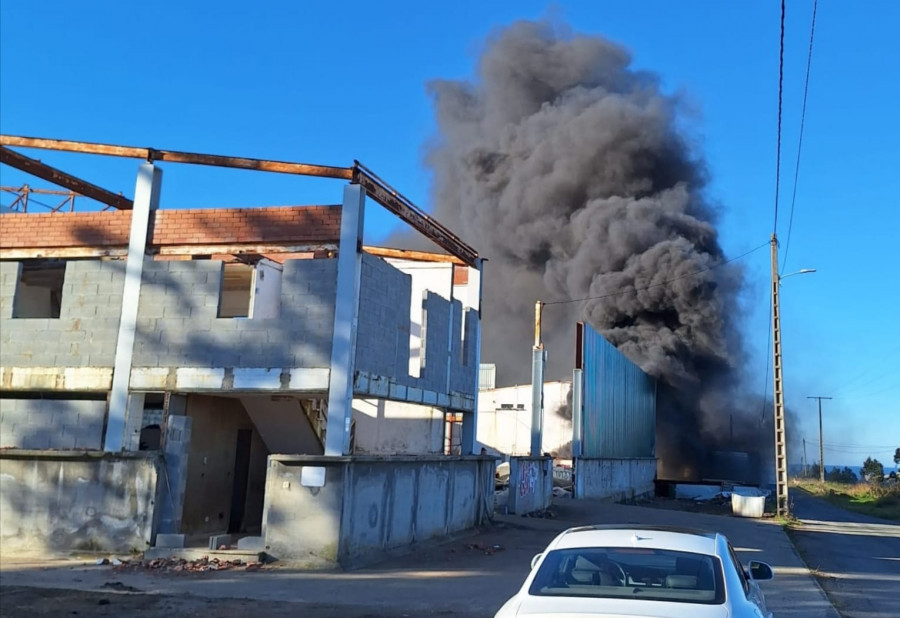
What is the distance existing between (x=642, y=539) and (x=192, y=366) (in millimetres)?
8758

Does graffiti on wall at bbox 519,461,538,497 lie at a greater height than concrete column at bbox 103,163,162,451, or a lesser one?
lesser

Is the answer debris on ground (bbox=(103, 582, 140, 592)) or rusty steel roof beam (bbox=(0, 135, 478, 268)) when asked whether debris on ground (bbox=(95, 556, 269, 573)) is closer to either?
debris on ground (bbox=(103, 582, 140, 592))

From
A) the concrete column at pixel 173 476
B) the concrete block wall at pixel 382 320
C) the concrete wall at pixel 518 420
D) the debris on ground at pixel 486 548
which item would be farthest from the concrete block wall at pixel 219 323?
the concrete wall at pixel 518 420

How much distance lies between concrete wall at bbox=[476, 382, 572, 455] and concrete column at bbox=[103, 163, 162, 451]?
78.3ft

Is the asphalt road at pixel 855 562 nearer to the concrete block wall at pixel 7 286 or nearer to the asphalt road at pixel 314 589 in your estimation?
the asphalt road at pixel 314 589

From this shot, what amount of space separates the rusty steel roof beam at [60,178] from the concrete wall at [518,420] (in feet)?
73.0

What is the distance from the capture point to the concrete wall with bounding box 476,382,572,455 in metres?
34.2

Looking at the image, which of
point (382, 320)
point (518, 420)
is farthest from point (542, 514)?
point (518, 420)

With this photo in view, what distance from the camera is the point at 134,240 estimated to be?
1227 centimetres

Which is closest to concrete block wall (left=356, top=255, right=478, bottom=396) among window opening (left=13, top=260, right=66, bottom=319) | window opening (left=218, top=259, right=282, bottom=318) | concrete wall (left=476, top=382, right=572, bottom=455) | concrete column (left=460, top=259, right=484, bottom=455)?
concrete column (left=460, top=259, right=484, bottom=455)

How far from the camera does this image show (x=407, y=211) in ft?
44.5

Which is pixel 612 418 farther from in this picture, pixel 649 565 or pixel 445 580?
pixel 649 565

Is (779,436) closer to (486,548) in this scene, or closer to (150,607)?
(486,548)

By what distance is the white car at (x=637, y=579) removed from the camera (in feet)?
12.3
